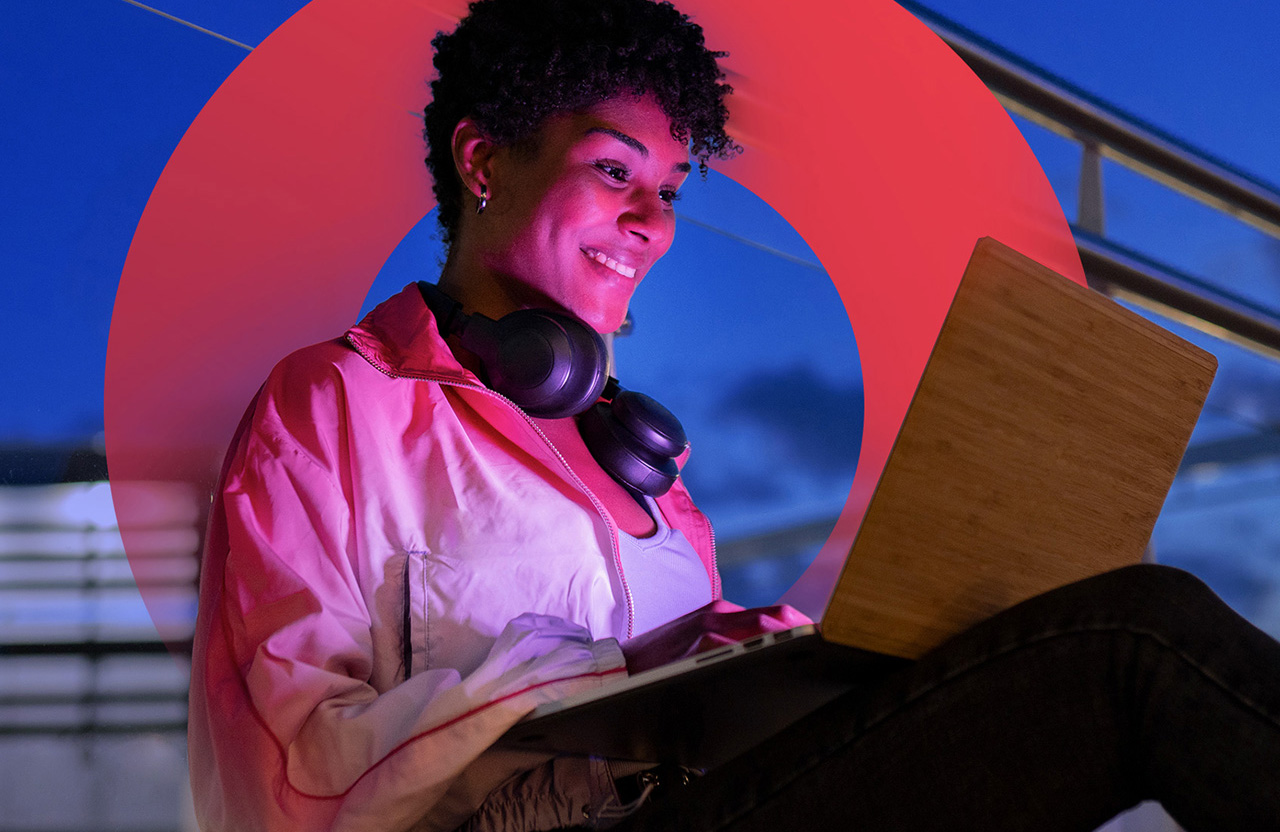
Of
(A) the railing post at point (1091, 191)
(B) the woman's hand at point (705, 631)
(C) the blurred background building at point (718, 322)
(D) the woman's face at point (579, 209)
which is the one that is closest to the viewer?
(B) the woman's hand at point (705, 631)

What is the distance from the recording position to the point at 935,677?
2.04 feet

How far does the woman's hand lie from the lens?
0.70m

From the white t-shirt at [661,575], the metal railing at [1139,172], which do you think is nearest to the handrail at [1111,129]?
the metal railing at [1139,172]

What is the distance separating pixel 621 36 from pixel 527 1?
162 mm

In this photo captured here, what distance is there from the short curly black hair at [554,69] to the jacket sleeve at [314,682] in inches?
25.8

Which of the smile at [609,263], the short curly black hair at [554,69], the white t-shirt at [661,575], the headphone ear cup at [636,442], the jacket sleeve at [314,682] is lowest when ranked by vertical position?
the jacket sleeve at [314,682]

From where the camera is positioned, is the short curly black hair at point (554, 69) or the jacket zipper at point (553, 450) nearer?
the jacket zipper at point (553, 450)

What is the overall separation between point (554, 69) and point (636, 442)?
1.88 feet

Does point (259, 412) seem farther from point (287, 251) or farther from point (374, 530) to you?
point (287, 251)

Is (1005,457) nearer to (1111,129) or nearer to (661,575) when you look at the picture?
(661,575)

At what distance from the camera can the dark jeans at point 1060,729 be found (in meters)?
0.55

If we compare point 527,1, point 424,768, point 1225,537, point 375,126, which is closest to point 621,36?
point 527,1

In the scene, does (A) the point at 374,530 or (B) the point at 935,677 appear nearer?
(B) the point at 935,677

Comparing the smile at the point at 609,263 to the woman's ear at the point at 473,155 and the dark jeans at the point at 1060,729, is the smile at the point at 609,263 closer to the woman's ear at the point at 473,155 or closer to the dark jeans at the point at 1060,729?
the woman's ear at the point at 473,155
